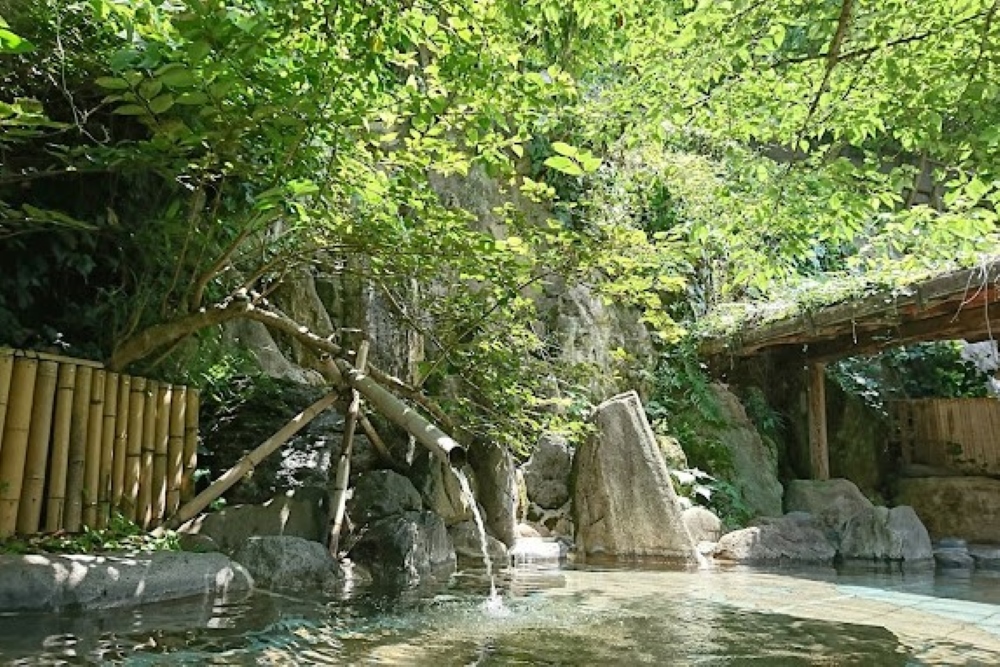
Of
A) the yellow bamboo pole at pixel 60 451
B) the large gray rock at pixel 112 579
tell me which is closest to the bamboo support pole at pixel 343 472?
the large gray rock at pixel 112 579

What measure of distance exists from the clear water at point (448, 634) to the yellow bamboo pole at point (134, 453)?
112cm

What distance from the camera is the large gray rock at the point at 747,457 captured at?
36.7 ft

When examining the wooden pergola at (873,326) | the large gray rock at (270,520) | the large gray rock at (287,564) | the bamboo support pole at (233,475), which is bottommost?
the large gray rock at (287,564)

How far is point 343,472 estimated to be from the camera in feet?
19.3

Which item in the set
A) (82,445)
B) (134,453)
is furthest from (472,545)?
(82,445)

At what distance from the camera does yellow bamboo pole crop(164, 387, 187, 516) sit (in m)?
5.27

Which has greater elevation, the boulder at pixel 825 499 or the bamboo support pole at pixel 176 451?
the bamboo support pole at pixel 176 451

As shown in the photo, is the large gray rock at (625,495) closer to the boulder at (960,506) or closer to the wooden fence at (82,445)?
the wooden fence at (82,445)

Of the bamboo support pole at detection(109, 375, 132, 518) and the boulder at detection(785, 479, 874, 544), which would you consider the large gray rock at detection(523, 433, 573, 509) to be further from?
the bamboo support pole at detection(109, 375, 132, 518)

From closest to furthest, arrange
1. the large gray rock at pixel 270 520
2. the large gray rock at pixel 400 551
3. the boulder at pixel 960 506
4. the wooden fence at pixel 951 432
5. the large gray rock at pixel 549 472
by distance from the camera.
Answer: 1. the large gray rock at pixel 270 520
2. the large gray rock at pixel 400 551
3. the large gray rock at pixel 549 472
4. the boulder at pixel 960 506
5. the wooden fence at pixel 951 432

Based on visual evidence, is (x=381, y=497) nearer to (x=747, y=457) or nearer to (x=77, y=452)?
(x=77, y=452)

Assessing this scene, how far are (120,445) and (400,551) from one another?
7.00 feet

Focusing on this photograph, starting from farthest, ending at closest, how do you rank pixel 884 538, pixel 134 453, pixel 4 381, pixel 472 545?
pixel 884 538 < pixel 472 545 < pixel 134 453 < pixel 4 381

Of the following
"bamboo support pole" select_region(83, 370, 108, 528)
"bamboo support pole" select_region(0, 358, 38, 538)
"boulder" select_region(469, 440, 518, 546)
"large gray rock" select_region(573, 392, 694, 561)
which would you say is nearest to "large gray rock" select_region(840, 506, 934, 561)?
"large gray rock" select_region(573, 392, 694, 561)
